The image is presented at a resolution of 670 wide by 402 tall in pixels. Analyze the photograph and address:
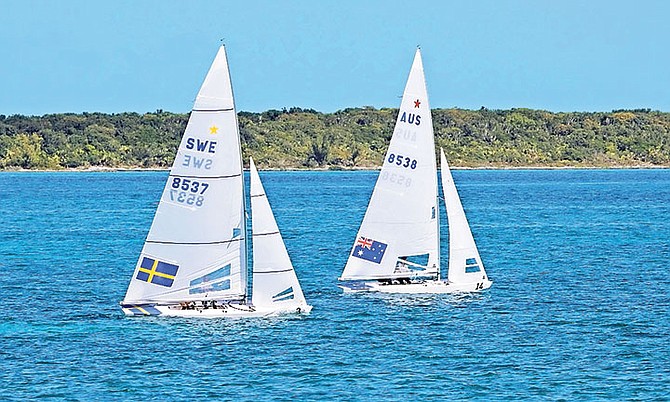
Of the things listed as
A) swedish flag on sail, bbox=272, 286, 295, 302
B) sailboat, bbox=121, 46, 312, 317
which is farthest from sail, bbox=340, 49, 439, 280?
sailboat, bbox=121, 46, 312, 317

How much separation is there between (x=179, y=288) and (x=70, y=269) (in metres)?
20.5

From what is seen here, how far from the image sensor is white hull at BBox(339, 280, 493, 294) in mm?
47688

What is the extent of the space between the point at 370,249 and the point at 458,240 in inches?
128

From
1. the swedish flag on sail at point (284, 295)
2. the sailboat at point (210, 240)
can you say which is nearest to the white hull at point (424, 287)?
the sailboat at point (210, 240)

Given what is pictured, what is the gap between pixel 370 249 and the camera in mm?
48125

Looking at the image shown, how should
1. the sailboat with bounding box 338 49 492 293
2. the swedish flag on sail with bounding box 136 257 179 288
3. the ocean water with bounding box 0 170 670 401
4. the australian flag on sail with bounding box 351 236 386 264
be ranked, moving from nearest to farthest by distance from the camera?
the ocean water with bounding box 0 170 670 401 → the swedish flag on sail with bounding box 136 257 179 288 → the sailboat with bounding box 338 49 492 293 → the australian flag on sail with bounding box 351 236 386 264

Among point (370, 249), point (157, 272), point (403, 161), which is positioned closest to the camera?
point (157, 272)

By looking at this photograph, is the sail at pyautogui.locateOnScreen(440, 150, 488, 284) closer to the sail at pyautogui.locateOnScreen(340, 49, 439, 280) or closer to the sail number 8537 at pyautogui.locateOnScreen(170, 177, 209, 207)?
the sail at pyautogui.locateOnScreen(340, 49, 439, 280)

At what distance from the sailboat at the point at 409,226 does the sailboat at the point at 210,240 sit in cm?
683

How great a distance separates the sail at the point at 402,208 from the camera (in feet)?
Answer: 153

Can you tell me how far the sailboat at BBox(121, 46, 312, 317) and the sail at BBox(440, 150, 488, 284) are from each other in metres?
8.12

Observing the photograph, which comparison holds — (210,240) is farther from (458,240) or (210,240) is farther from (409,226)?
(458,240)

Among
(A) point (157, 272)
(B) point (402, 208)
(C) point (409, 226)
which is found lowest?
(A) point (157, 272)

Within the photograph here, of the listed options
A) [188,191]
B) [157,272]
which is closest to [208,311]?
[157,272]
